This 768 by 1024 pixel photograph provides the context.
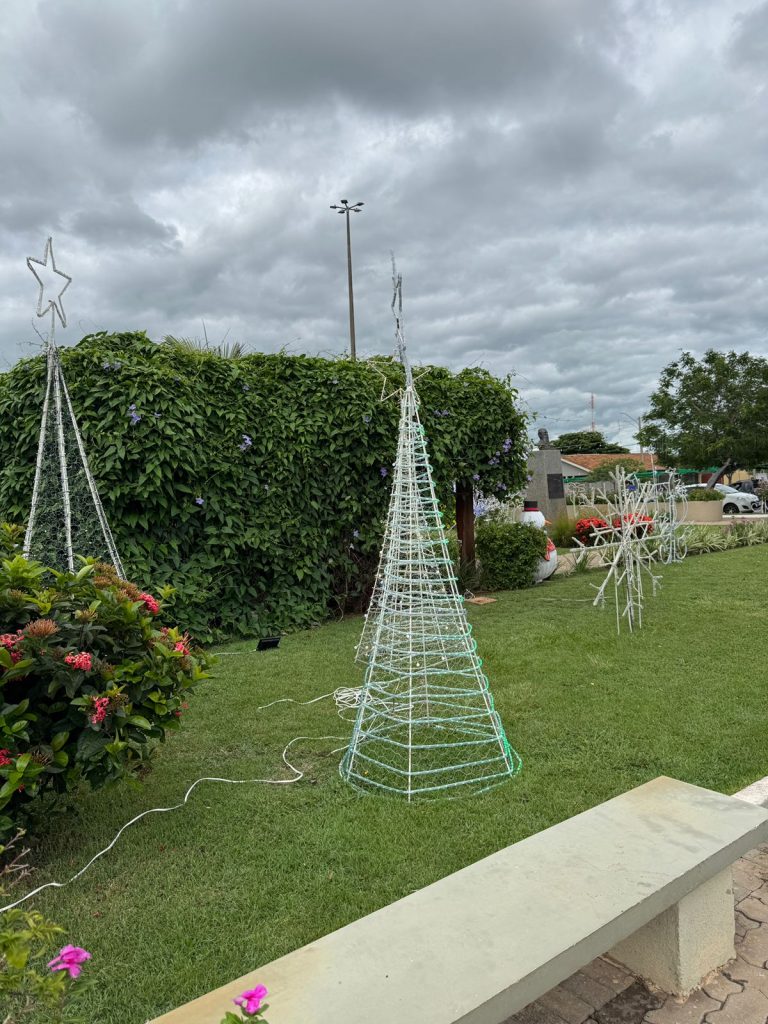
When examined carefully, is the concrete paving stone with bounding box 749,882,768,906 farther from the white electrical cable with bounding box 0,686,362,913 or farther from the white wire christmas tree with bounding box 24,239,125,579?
the white wire christmas tree with bounding box 24,239,125,579

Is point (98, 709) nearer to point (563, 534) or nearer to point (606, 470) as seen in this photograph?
point (606, 470)

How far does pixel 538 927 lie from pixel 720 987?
817mm

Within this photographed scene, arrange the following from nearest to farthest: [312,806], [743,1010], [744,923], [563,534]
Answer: [743,1010] < [744,923] < [312,806] < [563,534]

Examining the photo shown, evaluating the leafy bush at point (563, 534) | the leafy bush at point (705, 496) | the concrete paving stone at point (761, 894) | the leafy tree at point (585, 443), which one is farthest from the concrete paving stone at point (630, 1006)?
the leafy tree at point (585, 443)

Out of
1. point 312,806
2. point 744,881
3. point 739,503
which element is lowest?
point 744,881

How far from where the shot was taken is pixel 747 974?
221 centimetres

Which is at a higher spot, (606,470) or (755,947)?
(606,470)

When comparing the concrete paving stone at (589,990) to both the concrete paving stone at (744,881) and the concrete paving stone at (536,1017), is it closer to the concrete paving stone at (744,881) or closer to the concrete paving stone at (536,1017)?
the concrete paving stone at (536,1017)

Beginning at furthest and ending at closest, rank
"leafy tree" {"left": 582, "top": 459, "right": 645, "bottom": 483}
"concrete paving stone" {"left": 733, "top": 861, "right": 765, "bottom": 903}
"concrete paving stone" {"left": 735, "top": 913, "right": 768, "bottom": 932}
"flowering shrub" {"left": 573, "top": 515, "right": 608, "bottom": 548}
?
1. "leafy tree" {"left": 582, "top": 459, "right": 645, "bottom": 483}
2. "flowering shrub" {"left": 573, "top": 515, "right": 608, "bottom": 548}
3. "concrete paving stone" {"left": 733, "top": 861, "right": 765, "bottom": 903}
4. "concrete paving stone" {"left": 735, "top": 913, "right": 768, "bottom": 932}

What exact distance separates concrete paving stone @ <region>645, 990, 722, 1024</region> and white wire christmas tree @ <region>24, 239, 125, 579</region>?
4.23m

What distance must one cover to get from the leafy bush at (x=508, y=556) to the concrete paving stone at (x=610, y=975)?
7.08 m

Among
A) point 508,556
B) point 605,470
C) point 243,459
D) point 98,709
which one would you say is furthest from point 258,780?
point 605,470

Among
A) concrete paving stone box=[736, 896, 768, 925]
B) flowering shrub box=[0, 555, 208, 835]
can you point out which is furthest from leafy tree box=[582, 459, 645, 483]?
flowering shrub box=[0, 555, 208, 835]

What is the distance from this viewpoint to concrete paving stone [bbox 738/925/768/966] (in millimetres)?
2279
